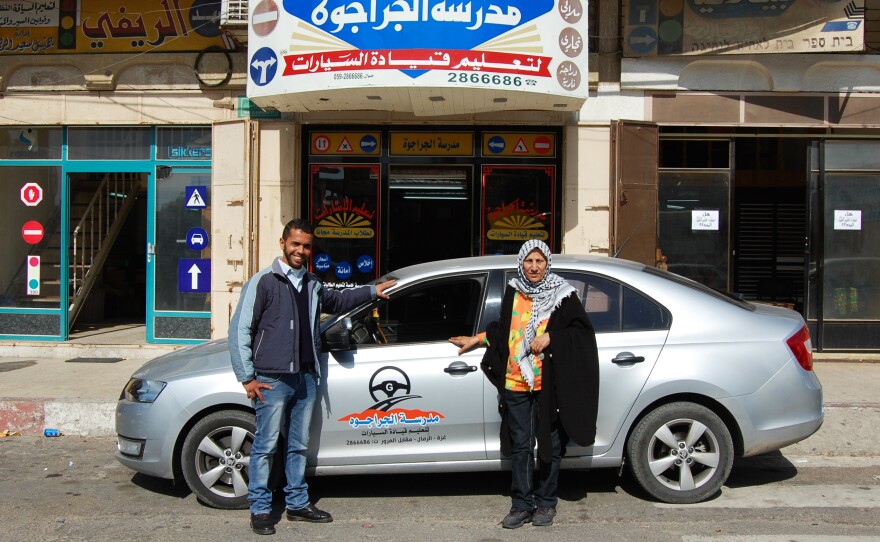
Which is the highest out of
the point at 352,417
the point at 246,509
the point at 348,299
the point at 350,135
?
the point at 350,135

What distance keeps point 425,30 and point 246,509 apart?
211 inches

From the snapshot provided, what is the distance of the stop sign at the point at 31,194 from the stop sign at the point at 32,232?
0.27 m

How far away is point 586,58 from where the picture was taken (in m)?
8.80

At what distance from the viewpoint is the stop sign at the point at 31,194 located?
10961 mm

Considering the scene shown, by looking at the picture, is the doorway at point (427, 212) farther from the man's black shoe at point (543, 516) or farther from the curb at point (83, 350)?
the man's black shoe at point (543, 516)

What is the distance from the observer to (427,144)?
34.3 ft

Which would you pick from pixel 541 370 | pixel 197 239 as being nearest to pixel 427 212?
pixel 197 239

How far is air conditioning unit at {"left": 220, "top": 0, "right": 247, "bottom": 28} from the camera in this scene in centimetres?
933

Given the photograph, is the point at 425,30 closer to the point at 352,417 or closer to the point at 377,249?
the point at 377,249

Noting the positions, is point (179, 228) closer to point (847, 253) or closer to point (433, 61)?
point (433, 61)

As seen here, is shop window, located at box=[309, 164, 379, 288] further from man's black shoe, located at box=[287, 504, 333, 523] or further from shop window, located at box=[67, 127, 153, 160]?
man's black shoe, located at box=[287, 504, 333, 523]

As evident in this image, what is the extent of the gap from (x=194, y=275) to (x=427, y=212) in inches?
130

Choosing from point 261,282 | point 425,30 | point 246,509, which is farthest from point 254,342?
point 425,30

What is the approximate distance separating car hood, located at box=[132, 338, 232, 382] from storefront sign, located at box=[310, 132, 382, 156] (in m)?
5.25
